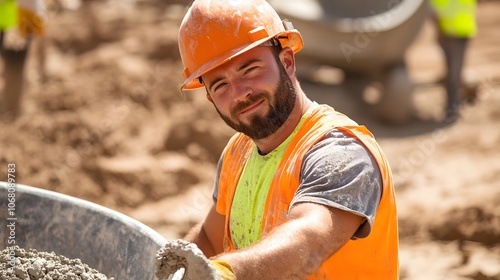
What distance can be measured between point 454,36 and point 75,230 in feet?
19.2

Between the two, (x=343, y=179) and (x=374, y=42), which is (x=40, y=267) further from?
(x=374, y=42)

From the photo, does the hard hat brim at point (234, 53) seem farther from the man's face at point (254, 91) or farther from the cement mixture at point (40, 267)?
the cement mixture at point (40, 267)

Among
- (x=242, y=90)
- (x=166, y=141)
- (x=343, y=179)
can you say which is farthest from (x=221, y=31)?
(x=166, y=141)

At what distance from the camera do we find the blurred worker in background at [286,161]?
1978 mm

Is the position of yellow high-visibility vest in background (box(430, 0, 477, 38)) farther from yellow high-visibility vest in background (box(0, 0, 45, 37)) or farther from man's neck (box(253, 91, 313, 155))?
man's neck (box(253, 91, 313, 155))

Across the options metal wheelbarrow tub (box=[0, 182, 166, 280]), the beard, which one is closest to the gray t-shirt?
the beard

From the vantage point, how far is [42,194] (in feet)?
7.62

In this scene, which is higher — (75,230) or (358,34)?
(75,230)

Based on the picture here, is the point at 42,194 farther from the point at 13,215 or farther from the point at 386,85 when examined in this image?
the point at 386,85

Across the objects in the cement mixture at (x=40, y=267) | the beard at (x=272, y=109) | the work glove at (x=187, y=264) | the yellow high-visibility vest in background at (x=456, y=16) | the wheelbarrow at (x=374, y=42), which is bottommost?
the wheelbarrow at (x=374, y=42)

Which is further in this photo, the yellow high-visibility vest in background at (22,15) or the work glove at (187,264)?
the yellow high-visibility vest in background at (22,15)

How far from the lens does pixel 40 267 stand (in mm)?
2020

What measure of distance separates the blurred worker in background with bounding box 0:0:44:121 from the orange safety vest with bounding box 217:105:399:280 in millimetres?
4748

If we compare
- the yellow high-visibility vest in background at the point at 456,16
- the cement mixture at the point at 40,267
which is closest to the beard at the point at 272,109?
the cement mixture at the point at 40,267
